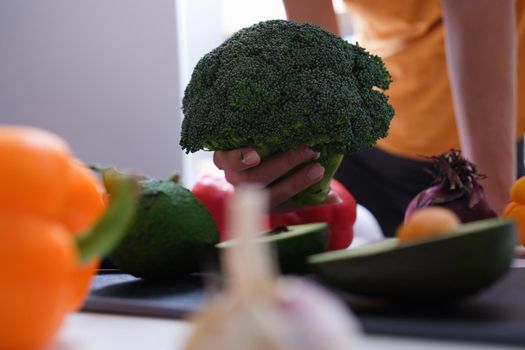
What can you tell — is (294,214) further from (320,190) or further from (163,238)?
(163,238)

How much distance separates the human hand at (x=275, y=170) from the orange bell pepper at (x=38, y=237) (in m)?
0.50

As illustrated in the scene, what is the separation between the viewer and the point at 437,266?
0.44 m

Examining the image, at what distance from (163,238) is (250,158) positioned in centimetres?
25

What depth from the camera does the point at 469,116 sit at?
114 cm

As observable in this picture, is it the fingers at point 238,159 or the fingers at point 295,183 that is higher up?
the fingers at point 238,159

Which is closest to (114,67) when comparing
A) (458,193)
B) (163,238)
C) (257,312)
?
(458,193)

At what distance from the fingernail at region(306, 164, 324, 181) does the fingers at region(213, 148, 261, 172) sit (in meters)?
0.07

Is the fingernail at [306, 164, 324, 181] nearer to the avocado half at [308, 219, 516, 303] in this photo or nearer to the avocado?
the avocado

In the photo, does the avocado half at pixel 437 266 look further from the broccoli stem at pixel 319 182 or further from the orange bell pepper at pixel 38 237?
the broccoli stem at pixel 319 182

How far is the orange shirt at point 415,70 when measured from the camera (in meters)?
1.50

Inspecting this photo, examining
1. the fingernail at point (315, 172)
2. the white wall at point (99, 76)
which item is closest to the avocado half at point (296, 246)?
the fingernail at point (315, 172)

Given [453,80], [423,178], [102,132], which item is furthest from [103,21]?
[453,80]

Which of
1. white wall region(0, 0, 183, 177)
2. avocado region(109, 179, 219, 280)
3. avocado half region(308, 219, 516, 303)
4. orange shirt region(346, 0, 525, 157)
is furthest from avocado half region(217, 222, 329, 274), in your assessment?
white wall region(0, 0, 183, 177)

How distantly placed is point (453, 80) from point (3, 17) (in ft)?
7.56
